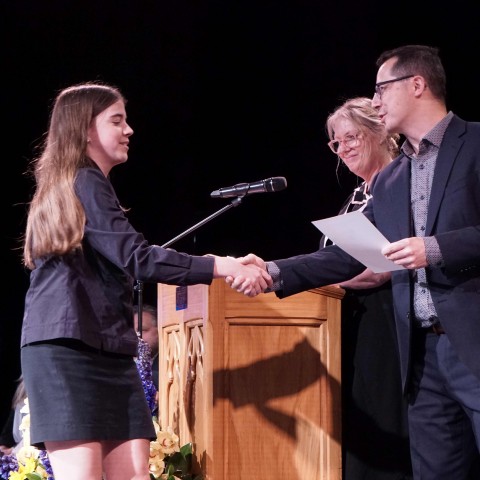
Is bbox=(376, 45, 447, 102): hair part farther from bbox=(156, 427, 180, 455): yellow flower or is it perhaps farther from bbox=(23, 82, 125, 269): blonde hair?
bbox=(156, 427, 180, 455): yellow flower

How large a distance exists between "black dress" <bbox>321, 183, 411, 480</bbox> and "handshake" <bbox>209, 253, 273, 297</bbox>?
21.9 inches

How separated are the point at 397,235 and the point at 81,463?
45.5 inches

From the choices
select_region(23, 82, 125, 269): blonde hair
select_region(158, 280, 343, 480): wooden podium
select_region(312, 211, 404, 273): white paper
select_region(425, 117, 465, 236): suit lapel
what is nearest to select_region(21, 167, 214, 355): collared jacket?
select_region(23, 82, 125, 269): blonde hair

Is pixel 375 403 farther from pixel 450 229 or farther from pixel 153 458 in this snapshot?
pixel 450 229

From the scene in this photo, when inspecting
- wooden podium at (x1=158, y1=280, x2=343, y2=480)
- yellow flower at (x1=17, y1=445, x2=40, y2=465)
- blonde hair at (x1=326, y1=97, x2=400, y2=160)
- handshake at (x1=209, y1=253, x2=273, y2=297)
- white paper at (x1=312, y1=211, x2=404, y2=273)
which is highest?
blonde hair at (x1=326, y1=97, x2=400, y2=160)

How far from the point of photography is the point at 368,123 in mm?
3707

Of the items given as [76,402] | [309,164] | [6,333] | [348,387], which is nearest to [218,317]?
[348,387]

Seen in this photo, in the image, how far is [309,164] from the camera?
19.7ft

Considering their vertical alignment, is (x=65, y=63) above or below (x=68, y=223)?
above

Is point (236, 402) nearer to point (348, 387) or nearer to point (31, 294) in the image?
point (348, 387)

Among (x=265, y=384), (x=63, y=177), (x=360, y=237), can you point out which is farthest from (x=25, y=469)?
(x=360, y=237)

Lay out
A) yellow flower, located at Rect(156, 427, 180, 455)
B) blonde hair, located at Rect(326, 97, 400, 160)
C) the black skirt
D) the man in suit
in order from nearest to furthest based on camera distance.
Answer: the black skirt < the man in suit < yellow flower, located at Rect(156, 427, 180, 455) < blonde hair, located at Rect(326, 97, 400, 160)

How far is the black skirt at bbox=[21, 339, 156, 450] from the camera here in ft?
7.58

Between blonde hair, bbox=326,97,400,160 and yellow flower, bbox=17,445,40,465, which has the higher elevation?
blonde hair, bbox=326,97,400,160
